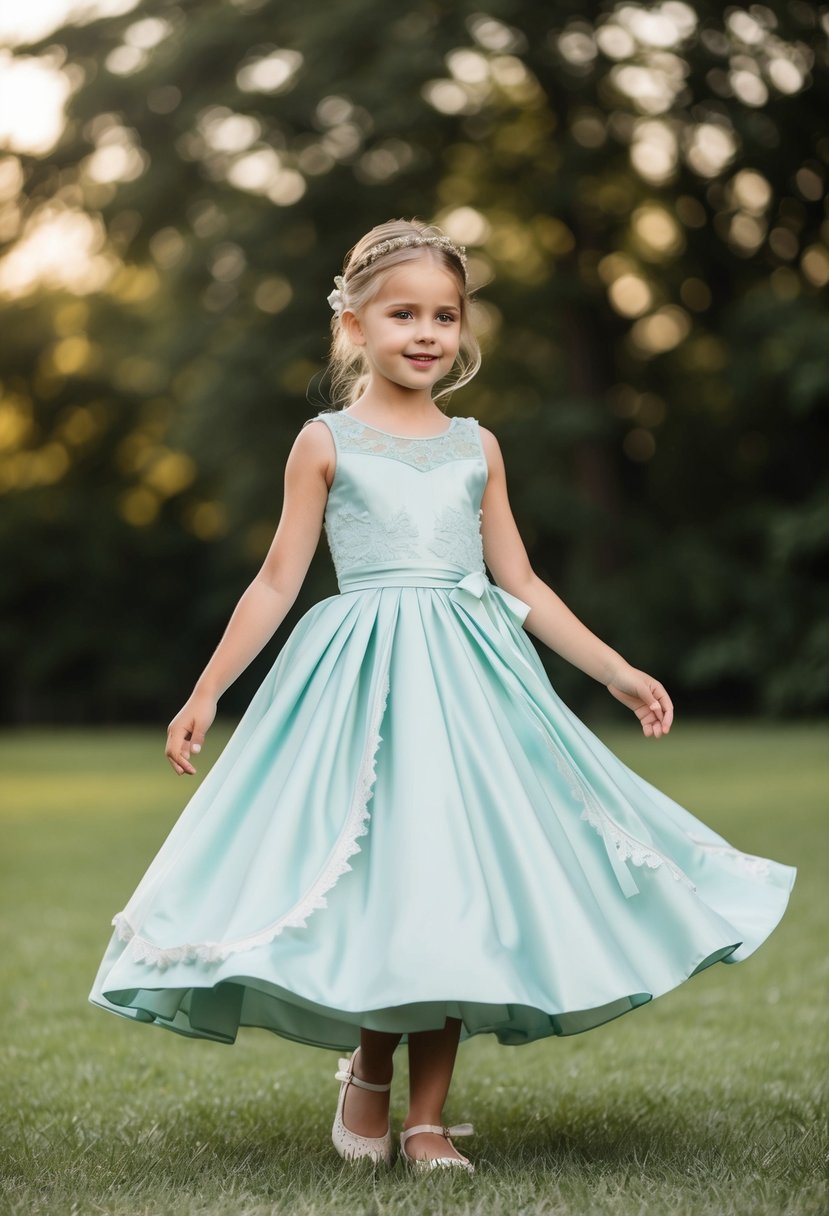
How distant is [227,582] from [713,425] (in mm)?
8505

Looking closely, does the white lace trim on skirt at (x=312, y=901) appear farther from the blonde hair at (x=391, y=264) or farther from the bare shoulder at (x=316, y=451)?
the blonde hair at (x=391, y=264)

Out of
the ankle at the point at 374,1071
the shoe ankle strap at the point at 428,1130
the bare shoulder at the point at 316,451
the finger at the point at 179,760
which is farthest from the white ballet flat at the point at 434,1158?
the bare shoulder at the point at 316,451

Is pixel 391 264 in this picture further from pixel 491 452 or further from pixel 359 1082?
pixel 359 1082

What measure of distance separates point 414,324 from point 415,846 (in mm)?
1113

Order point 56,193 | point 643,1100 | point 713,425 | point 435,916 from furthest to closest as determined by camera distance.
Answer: point 713,425
point 56,193
point 643,1100
point 435,916

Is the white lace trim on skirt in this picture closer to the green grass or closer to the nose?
the green grass

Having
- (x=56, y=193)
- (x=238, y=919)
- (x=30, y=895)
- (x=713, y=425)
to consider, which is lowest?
(x=30, y=895)

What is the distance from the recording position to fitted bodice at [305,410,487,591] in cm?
323

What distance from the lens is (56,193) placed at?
20422mm

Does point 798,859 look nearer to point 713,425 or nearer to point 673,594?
point 673,594

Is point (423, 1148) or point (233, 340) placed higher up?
point (233, 340)

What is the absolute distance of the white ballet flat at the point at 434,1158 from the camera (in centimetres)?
295

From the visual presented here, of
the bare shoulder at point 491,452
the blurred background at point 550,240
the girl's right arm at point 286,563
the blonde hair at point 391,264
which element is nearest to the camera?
the girl's right arm at point 286,563

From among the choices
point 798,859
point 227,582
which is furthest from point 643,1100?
point 227,582
